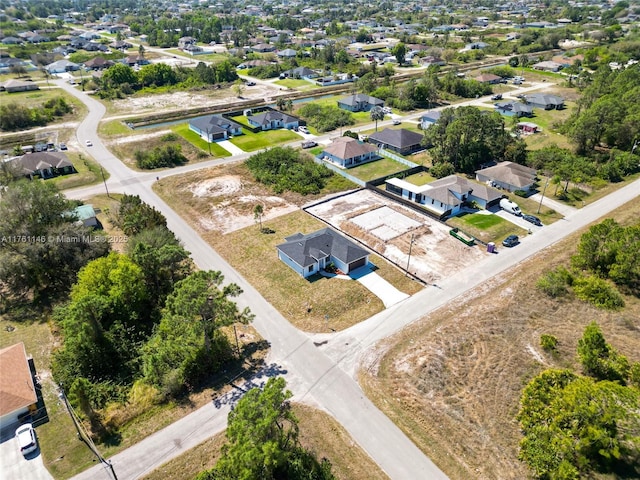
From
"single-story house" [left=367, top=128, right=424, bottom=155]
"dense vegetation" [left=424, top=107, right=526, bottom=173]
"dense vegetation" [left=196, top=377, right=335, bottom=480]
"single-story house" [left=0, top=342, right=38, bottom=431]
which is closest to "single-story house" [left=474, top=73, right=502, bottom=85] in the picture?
Answer: "single-story house" [left=367, top=128, right=424, bottom=155]

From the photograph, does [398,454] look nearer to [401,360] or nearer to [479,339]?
[401,360]

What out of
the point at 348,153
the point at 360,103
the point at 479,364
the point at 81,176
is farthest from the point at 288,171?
the point at 360,103

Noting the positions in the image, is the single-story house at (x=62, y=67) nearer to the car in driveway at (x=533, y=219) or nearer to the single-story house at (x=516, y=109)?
the single-story house at (x=516, y=109)

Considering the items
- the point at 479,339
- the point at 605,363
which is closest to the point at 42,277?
the point at 479,339

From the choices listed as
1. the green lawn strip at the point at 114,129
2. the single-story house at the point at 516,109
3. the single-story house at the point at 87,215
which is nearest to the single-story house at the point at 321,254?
the single-story house at the point at 87,215

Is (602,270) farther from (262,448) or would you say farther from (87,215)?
(87,215)
